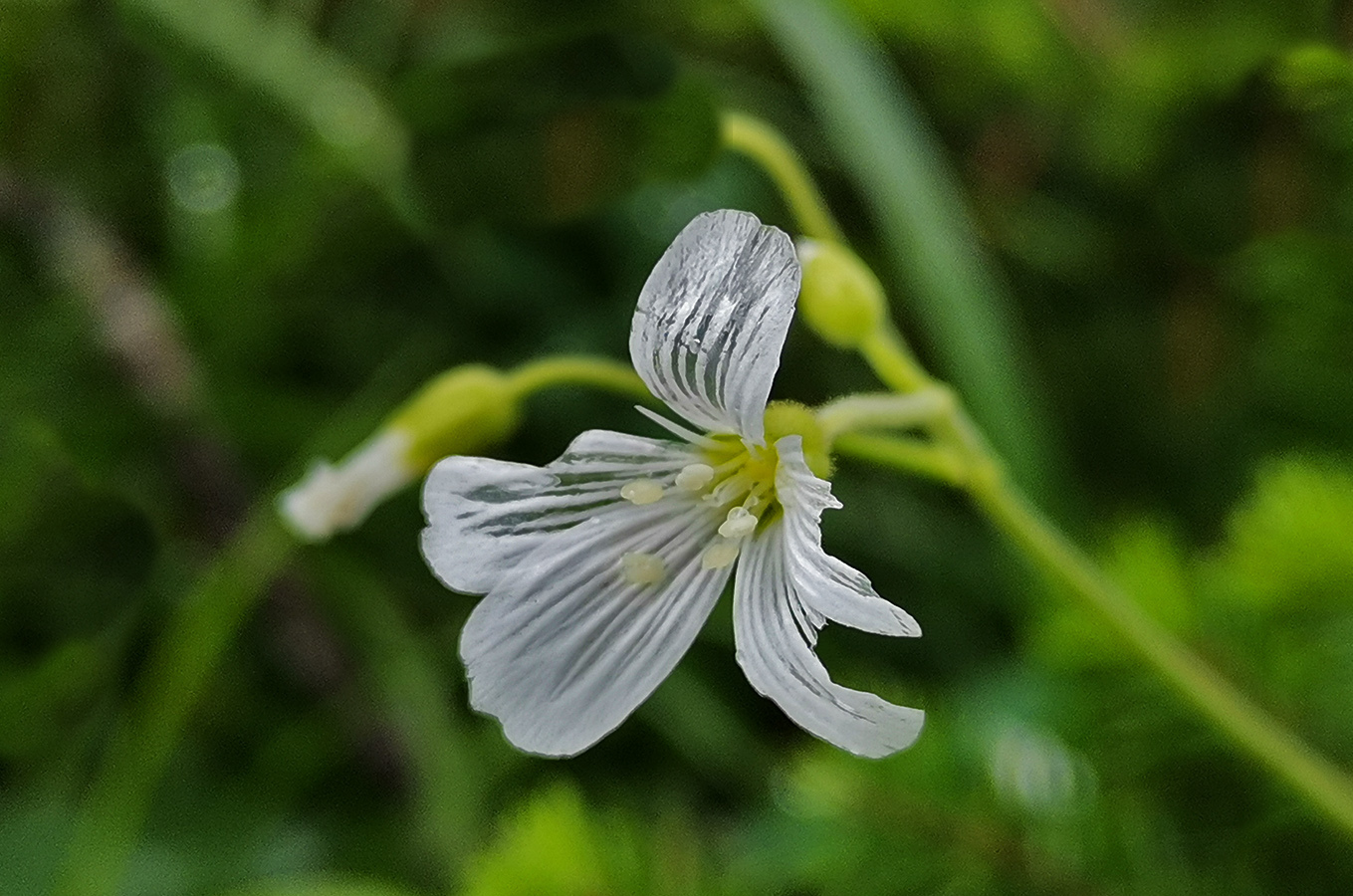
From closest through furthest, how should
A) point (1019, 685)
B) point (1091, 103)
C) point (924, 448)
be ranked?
1. point (924, 448)
2. point (1019, 685)
3. point (1091, 103)

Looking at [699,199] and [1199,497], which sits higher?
[699,199]

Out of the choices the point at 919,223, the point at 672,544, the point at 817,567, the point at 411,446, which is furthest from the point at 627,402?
the point at 817,567

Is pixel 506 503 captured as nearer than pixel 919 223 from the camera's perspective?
Yes

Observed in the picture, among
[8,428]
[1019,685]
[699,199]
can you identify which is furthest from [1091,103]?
[8,428]

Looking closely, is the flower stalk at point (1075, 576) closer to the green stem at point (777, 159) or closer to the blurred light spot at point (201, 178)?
the green stem at point (777, 159)

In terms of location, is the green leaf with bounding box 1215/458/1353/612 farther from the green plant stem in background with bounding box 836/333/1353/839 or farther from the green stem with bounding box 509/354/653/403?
the green stem with bounding box 509/354/653/403

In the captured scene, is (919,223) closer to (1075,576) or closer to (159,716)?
(1075,576)

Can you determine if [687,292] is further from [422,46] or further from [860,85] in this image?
[422,46]
